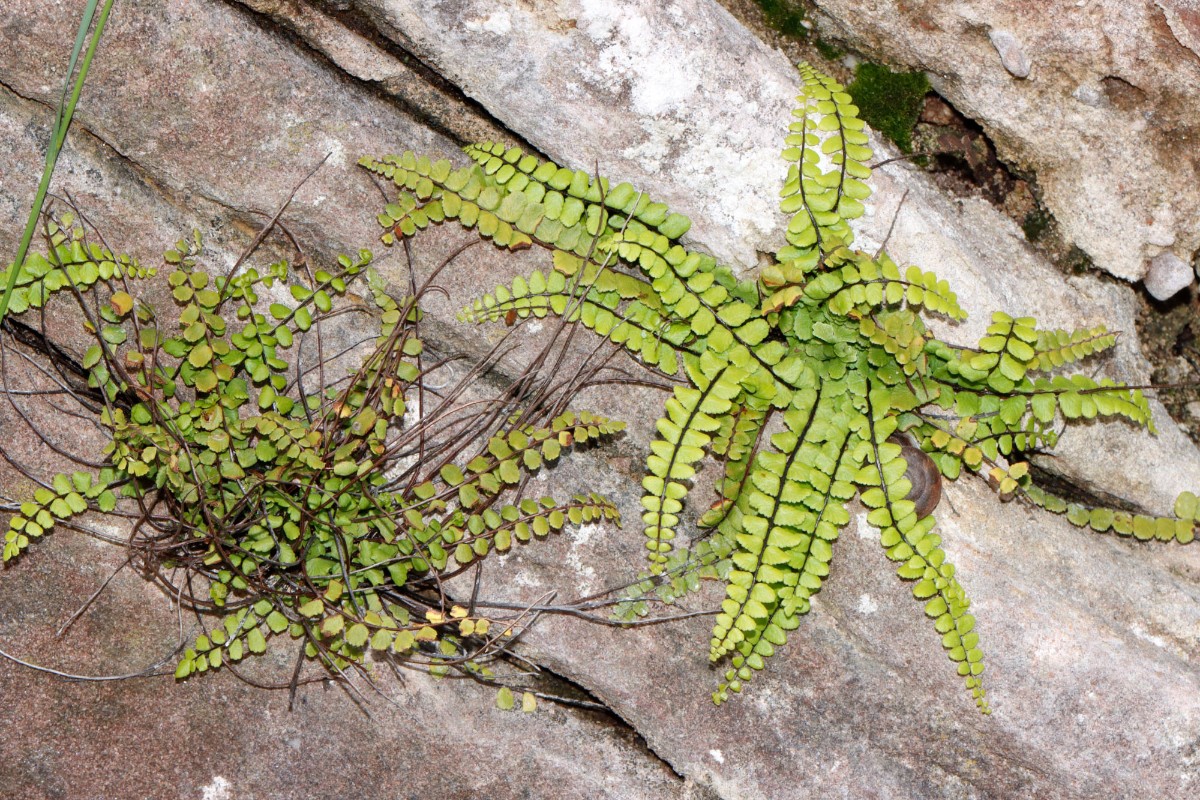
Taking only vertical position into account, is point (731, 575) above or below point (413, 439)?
above

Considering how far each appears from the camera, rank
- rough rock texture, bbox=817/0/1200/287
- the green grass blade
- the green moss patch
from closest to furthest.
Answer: the green grass blade < rough rock texture, bbox=817/0/1200/287 < the green moss patch

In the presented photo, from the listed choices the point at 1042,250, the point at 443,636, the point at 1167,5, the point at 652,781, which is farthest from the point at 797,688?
the point at 1167,5

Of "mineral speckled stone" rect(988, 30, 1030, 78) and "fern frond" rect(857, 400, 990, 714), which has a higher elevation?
"mineral speckled stone" rect(988, 30, 1030, 78)

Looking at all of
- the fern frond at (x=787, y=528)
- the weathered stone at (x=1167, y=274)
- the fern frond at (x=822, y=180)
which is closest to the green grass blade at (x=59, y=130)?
the fern frond at (x=822, y=180)

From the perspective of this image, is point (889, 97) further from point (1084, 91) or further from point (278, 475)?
point (278, 475)

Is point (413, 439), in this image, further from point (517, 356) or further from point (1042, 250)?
point (1042, 250)

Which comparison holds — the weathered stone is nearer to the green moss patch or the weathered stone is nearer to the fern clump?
the green moss patch

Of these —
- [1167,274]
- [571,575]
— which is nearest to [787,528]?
[571,575]

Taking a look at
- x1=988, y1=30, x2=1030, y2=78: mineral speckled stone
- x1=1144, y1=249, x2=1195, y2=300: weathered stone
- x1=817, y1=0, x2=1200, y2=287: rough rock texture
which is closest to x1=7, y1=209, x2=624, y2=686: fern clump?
x1=817, y1=0, x2=1200, y2=287: rough rock texture
